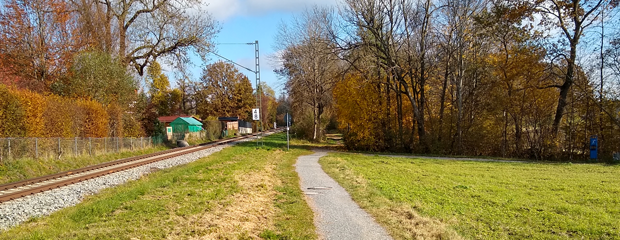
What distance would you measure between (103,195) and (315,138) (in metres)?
32.0

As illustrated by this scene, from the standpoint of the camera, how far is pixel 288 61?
4716 cm

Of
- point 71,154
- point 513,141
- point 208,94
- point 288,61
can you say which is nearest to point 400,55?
point 513,141

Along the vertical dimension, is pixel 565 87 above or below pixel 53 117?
above

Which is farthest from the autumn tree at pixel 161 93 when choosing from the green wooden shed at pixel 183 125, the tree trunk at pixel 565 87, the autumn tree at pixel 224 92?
the tree trunk at pixel 565 87

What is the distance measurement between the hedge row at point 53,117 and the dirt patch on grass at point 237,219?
12.5m

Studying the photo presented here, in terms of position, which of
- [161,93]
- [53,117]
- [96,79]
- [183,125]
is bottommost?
[183,125]

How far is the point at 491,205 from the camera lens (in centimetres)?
926

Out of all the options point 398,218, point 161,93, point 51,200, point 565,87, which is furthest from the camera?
point 161,93

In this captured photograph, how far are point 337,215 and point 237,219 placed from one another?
215 centimetres

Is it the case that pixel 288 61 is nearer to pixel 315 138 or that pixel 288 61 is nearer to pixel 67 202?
pixel 315 138

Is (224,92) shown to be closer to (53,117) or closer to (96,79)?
(96,79)

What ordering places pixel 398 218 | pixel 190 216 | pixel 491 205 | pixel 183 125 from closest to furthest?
pixel 190 216 → pixel 398 218 → pixel 491 205 → pixel 183 125

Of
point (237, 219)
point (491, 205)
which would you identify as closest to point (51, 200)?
point (237, 219)

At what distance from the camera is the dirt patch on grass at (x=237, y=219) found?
20.5 ft
